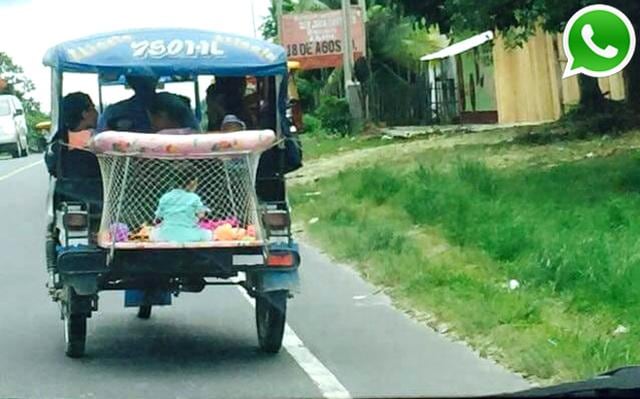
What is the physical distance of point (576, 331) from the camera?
10281 mm

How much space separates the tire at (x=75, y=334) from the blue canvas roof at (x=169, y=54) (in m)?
1.61

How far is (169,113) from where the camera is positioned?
10.9 m

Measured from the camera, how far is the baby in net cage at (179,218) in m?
9.82

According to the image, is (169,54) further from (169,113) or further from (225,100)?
(225,100)

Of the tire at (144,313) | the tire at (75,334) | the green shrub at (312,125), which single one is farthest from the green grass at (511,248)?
the green shrub at (312,125)

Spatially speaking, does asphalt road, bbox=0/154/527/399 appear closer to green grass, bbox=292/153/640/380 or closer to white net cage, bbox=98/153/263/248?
green grass, bbox=292/153/640/380

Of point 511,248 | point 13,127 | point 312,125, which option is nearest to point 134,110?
point 511,248

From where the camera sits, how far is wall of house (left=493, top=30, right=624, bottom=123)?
112 feet

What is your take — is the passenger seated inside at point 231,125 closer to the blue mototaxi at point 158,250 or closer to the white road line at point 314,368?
the blue mototaxi at point 158,250

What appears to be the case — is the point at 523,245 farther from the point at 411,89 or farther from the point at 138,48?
the point at 411,89

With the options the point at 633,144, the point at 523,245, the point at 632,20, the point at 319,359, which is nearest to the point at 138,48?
the point at 319,359

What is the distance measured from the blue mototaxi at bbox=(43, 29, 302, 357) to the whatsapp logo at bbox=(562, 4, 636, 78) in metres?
8.13

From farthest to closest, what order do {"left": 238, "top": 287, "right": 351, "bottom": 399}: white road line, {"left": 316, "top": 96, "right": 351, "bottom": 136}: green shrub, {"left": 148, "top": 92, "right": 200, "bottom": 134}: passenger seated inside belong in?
{"left": 316, "top": 96, "right": 351, "bottom": 136}: green shrub < {"left": 148, "top": 92, "right": 200, "bottom": 134}: passenger seated inside < {"left": 238, "top": 287, "right": 351, "bottom": 399}: white road line

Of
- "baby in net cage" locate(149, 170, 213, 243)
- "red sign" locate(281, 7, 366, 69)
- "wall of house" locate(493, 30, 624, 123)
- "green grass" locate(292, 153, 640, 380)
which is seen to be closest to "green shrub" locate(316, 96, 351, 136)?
"red sign" locate(281, 7, 366, 69)
